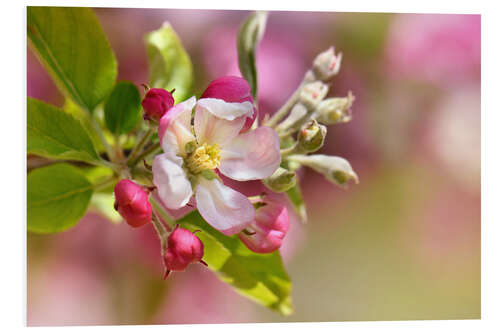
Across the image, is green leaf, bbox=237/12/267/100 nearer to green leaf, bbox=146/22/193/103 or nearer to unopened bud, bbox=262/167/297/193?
green leaf, bbox=146/22/193/103

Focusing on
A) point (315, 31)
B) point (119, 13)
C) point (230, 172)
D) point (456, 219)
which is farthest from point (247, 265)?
point (456, 219)

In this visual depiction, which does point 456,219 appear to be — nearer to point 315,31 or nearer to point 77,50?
point 315,31

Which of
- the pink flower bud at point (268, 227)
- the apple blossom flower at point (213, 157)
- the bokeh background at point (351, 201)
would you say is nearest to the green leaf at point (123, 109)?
the apple blossom flower at point (213, 157)

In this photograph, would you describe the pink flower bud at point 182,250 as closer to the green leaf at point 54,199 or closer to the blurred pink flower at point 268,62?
the green leaf at point 54,199

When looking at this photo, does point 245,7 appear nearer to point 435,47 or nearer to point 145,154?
point 145,154

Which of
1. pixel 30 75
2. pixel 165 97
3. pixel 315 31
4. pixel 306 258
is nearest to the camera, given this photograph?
pixel 165 97

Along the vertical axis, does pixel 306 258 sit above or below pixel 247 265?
below

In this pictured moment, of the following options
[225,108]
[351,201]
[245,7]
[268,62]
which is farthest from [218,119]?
[351,201]
